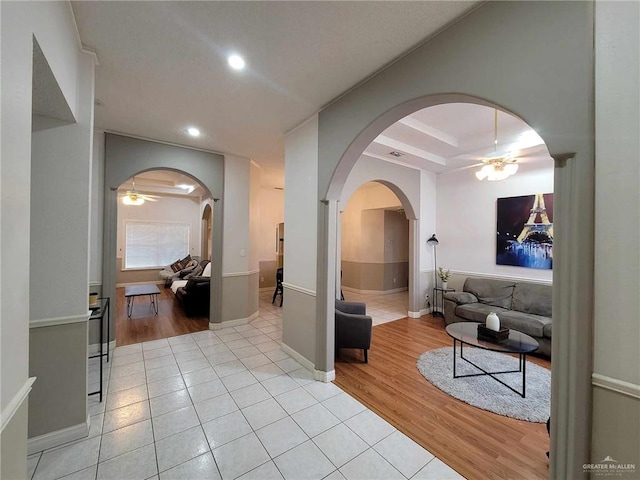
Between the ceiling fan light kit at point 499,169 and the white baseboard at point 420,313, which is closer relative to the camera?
the ceiling fan light kit at point 499,169

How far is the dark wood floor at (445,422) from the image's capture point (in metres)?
1.76

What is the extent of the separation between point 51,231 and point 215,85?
1.79 metres

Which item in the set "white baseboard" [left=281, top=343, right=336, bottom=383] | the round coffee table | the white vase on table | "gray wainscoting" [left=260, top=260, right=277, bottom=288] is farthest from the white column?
"gray wainscoting" [left=260, top=260, right=277, bottom=288]

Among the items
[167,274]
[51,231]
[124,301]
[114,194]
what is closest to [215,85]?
[51,231]

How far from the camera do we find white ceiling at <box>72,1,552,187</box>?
163 cm

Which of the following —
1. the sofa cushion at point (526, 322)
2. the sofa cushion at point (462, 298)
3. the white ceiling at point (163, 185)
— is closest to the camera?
the sofa cushion at point (526, 322)

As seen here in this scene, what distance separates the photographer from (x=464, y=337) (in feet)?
9.09

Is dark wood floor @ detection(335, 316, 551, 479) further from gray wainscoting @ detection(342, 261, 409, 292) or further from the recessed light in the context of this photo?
gray wainscoting @ detection(342, 261, 409, 292)

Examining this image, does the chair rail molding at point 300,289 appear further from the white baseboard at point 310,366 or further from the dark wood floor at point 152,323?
the dark wood floor at point 152,323

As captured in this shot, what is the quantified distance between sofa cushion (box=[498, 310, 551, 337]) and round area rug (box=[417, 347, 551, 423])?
17.3 inches

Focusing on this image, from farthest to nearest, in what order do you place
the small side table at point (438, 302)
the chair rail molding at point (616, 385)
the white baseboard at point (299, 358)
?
the small side table at point (438, 302) → the white baseboard at point (299, 358) → the chair rail molding at point (616, 385)

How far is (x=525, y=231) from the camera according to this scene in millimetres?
4254

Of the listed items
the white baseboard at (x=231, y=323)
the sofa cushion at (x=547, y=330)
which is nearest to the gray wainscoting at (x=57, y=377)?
the white baseboard at (x=231, y=323)

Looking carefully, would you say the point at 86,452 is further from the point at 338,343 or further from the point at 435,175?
the point at 435,175
